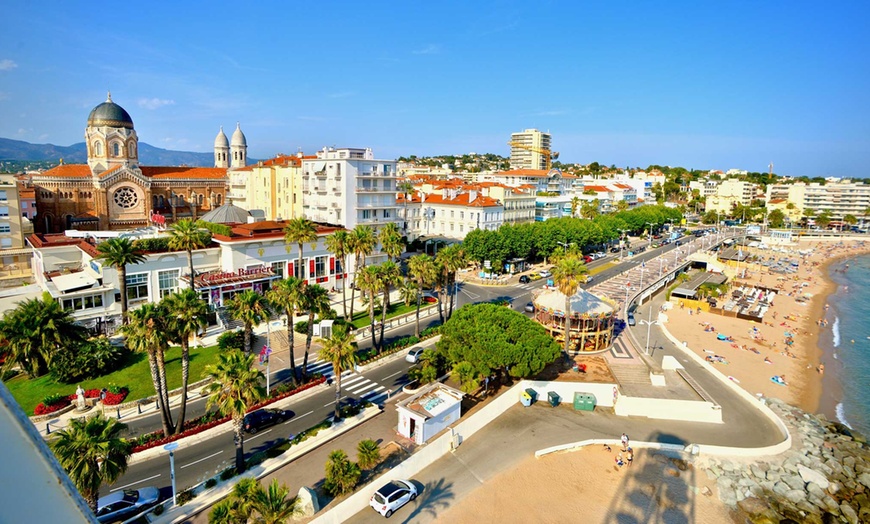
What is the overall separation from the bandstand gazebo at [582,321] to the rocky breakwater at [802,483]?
56.4 feet

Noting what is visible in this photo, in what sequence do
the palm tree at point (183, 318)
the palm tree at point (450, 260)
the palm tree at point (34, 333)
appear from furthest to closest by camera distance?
1. the palm tree at point (450, 260)
2. the palm tree at point (34, 333)
3. the palm tree at point (183, 318)

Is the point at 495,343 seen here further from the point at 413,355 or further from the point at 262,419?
the point at 262,419

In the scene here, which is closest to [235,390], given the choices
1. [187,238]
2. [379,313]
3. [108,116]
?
[187,238]

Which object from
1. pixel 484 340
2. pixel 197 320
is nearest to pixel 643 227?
pixel 484 340

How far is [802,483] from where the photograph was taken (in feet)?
104

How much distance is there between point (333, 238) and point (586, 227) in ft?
196

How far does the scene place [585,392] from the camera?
3984 cm

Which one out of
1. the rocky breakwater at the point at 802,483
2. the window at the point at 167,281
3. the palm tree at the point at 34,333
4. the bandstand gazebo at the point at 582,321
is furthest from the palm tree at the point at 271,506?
the window at the point at 167,281

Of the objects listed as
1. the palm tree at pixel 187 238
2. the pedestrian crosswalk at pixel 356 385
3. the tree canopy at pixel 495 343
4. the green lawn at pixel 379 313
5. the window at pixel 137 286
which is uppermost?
the palm tree at pixel 187 238

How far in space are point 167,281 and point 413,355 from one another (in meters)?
26.9

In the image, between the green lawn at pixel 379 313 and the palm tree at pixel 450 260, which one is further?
the green lawn at pixel 379 313

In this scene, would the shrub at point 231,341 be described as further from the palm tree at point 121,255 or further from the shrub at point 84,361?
the palm tree at point 121,255

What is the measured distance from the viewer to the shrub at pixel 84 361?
38344mm

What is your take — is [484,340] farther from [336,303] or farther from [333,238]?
[336,303]
